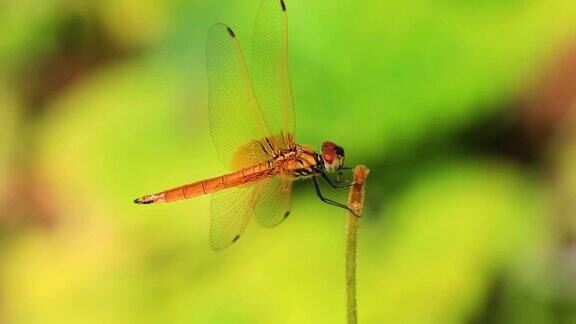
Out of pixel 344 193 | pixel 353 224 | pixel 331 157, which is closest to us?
pixel 353 224

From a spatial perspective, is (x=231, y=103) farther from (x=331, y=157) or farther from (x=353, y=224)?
(x=353, y=224)

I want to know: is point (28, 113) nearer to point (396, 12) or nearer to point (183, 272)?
point (183, 272)

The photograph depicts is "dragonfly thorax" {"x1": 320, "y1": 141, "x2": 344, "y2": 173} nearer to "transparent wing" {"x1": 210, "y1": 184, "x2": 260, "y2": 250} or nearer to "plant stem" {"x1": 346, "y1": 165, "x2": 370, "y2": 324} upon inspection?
"transparent wing" {"x1": 210, "y1": 184, "x2": 260, "y2": 250}

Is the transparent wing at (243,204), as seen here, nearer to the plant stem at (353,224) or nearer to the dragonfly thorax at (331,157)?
the dragonfly thorax at (331,157)

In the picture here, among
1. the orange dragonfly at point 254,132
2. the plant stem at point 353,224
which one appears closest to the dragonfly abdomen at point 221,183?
the orange dragonfly at point 254,132

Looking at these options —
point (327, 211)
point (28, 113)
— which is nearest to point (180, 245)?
point (327, 211)

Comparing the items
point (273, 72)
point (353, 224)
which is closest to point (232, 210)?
point (273, 72)
